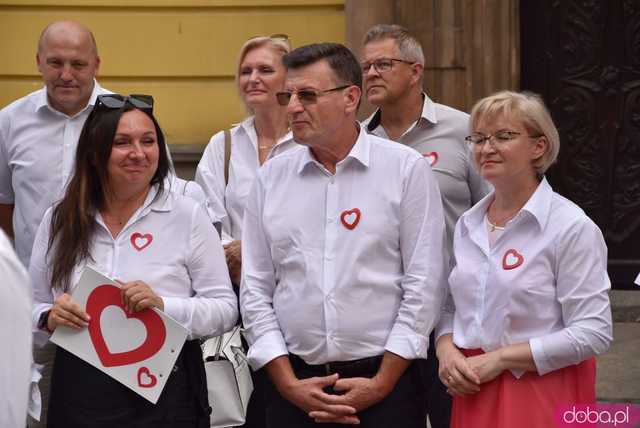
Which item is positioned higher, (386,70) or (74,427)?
(386,70)

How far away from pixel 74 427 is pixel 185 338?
49 centimetres

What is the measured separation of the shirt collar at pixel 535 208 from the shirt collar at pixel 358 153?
41cm

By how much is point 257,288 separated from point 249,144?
1223 mm

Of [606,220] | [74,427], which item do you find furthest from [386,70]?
[606,220]

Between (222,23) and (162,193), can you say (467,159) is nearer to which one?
(162,193)

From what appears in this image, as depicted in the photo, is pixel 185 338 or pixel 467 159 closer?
pixel 185 338

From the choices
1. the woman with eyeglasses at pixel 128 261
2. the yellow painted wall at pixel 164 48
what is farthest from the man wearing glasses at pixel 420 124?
the yellow painted wall at pixel 164 48

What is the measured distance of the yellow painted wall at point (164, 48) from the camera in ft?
30.5

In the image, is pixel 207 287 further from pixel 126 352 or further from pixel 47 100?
pixel 47 100

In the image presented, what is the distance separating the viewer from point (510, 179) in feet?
15.0

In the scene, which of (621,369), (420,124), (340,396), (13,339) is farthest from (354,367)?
(621,369)

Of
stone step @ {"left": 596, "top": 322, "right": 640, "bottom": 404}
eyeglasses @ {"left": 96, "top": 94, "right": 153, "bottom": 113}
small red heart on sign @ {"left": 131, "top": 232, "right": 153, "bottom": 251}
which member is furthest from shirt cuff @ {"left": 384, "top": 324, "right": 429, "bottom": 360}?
stone step @ {"left": 596, "top": 322, "right": 640, "bottom": 404}

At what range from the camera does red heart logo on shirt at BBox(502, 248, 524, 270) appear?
446cm

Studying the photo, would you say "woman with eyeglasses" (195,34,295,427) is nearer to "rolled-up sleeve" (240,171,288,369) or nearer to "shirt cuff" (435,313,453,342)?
"rolled-up sleeve" (240,171,288,369)
